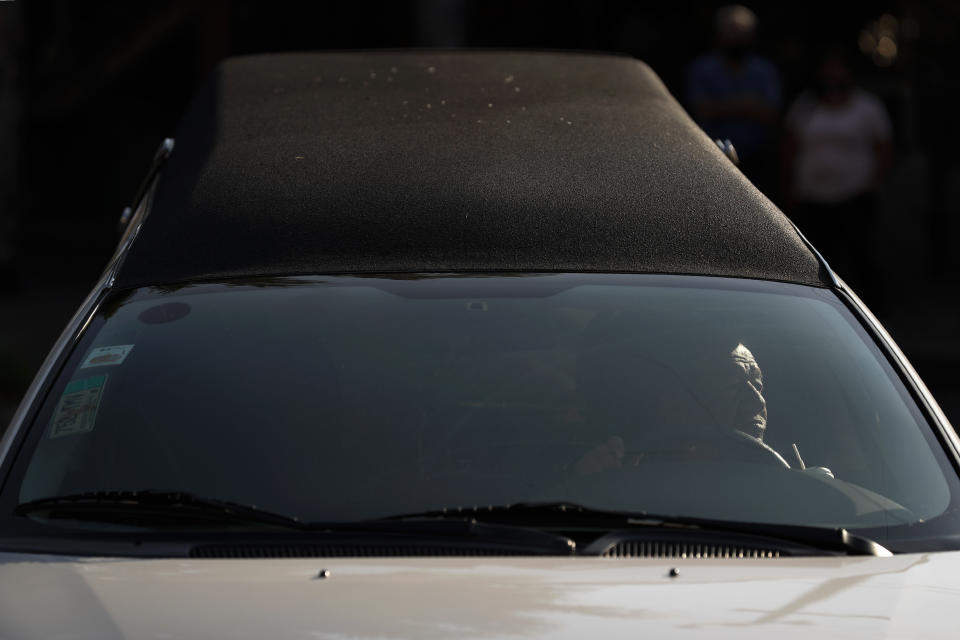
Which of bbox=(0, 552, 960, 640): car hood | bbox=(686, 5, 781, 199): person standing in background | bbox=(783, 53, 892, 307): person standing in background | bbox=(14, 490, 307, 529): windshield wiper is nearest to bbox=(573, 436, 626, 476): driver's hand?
bbox=(0, 552, 960, 640): car hood

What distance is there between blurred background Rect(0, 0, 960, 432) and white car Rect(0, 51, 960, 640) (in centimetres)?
560

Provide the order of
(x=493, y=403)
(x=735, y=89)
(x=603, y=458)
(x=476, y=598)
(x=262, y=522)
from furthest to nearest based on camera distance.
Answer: (x=735, y=89), (x=493, y=403), (x=603, y=458), (x=262, y=522), (x=476, y=598)

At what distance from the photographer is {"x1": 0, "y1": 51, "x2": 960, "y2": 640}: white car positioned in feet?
8.65

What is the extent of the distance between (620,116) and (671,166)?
1.80 ft

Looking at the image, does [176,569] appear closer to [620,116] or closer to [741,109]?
[620,116]

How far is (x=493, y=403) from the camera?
129 inches

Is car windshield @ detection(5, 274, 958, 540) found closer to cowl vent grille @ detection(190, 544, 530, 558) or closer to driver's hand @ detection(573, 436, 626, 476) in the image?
driver's hand @ detection(573, 436, 626, 476)

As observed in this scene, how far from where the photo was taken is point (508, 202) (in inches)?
144

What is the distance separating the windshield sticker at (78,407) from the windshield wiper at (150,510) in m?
0.18

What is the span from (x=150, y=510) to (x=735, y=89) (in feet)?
25.4

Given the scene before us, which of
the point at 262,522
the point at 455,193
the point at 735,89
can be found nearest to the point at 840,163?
the point at 735,89

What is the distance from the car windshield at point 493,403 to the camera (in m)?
3.10

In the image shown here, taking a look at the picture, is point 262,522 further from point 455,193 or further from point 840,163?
point 840,163

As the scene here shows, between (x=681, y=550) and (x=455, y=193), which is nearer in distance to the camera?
(x=681, y=550)
